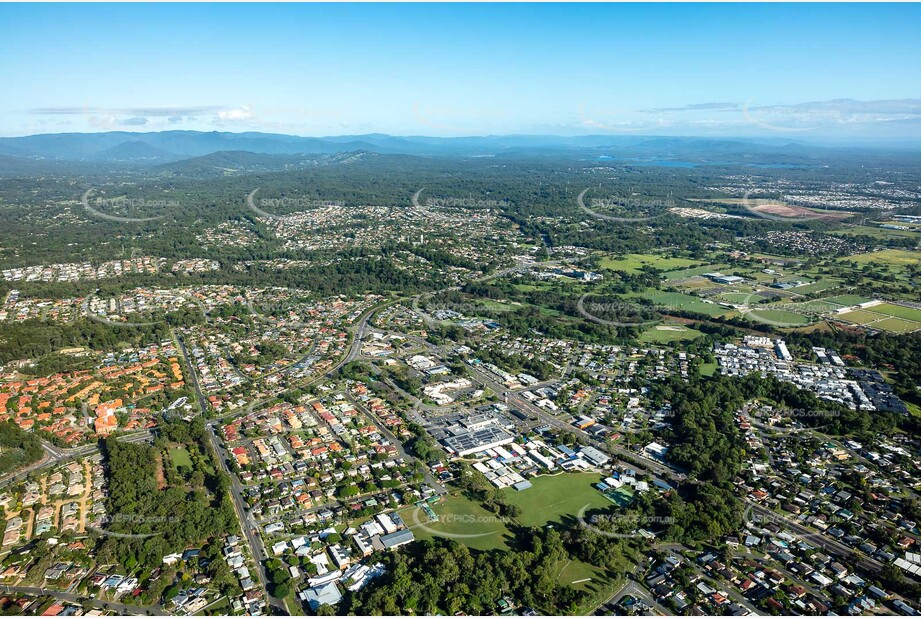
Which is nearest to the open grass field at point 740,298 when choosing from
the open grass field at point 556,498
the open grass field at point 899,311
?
the open grass field at point 899,311

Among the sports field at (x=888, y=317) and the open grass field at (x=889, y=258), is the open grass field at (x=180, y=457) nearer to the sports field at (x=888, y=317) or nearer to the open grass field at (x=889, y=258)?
the sports field at (x=888, y=317)

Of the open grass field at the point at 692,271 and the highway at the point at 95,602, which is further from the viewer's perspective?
the open grass field at the point at 692,271

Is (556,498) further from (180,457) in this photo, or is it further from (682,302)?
(682,302)

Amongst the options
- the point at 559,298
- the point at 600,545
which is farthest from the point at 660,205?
the point at 600,545

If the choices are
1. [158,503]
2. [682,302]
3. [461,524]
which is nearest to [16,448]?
[158,503]

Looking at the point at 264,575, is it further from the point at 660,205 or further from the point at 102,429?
the point at 660,205

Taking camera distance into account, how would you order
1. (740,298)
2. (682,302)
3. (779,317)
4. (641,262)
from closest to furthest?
(779,317), (682,302), (740,298), (641,262)
